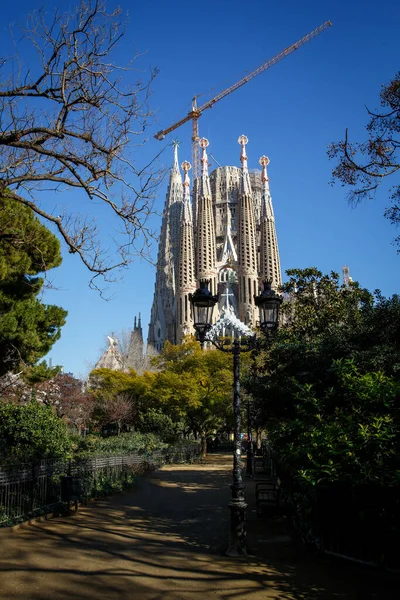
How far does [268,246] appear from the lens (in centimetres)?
7488

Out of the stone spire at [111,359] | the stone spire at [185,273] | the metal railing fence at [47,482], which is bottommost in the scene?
the metal railing fence at [47,482]

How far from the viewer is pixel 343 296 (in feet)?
58.7

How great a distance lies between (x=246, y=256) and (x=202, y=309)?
2591 inches

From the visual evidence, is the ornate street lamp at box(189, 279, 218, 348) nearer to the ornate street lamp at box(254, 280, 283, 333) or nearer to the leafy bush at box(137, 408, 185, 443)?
the ornate street lamp at box(254, 280, 283, 333)

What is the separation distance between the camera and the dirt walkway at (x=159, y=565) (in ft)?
17.6

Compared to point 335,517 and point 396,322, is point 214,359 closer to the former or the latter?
point 396,322

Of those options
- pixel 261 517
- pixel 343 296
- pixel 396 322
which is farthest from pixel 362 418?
pixel 343 296

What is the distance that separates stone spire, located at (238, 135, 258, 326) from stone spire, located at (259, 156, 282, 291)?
53.3 inches

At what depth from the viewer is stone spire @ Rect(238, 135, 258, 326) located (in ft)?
237

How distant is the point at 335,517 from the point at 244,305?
65755 mm

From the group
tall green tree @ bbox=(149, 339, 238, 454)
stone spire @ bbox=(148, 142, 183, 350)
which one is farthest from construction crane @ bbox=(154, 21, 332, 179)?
tall green tree @ bbox=(149, 339, 238, 454)

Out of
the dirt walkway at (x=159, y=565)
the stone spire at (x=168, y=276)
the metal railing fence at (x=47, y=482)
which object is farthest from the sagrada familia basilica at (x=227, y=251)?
the dirt walkway at (x=159, y=565)

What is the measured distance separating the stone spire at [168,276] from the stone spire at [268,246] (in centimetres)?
1849

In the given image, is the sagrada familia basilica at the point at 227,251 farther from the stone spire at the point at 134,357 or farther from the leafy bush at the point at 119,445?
the leafy bush at the point at 119,445
